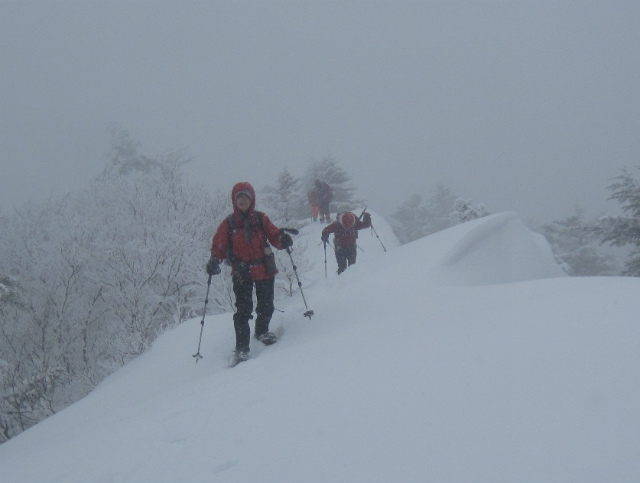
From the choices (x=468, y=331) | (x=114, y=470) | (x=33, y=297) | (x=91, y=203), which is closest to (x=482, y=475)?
(x=468, y=331)

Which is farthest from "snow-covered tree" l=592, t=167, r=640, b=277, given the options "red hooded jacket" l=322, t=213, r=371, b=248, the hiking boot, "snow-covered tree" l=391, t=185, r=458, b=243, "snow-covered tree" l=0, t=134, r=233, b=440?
"snow-covered tree" l=391, t=185, r=458, b=243

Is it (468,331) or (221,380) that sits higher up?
(468,331)

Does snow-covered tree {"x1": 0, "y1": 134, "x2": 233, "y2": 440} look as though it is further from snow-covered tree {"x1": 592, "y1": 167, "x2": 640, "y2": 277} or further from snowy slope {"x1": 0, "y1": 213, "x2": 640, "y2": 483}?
snow-covered tree {"x1": 592, "y1": 167, "x2": 640, "y2": 277}

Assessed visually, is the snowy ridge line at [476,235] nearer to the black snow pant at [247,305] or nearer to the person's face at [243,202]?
the black snow pant at [247,305]

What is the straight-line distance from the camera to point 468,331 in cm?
368

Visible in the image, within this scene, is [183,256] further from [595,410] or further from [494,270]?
[595,410]

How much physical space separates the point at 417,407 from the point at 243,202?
11.9 feet

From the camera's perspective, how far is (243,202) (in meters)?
5.48

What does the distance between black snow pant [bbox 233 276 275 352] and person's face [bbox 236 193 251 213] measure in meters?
0.92

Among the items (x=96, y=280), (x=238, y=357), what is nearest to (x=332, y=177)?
(x=96, y=280)

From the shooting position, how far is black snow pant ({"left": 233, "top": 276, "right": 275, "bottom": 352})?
18.2ft

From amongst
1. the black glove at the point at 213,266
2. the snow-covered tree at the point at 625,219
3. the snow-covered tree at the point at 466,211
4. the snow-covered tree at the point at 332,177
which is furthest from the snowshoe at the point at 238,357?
the snow-covered tree at the point at 332,177

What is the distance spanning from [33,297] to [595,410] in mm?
16672

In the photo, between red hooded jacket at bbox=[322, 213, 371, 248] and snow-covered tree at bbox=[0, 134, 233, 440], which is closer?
red hooded jacket at bbox=[322, 213, 371, 248]
